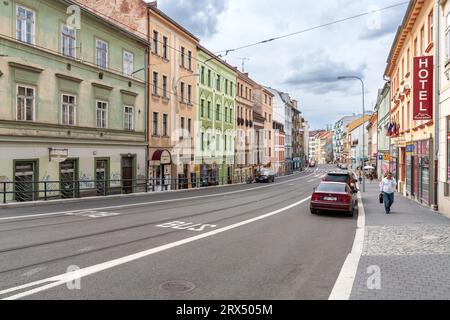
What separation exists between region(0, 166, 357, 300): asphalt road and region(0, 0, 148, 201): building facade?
5782 mm

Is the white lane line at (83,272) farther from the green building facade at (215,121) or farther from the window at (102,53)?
the green building facade at (215,121)

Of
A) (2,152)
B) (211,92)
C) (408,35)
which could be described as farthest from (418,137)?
(211,92)

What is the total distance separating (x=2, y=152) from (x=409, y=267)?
676 inches

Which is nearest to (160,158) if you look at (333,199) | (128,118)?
(128,118)

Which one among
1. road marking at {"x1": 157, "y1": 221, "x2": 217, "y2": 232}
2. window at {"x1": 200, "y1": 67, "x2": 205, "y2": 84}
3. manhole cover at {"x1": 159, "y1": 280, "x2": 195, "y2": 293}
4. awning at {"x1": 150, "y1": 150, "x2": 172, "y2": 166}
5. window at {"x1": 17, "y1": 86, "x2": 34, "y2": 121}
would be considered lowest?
road marking at {"x1": 157, "y1": 221, "x2": 217, "y2": 232}

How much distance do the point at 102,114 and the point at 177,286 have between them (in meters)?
20.5

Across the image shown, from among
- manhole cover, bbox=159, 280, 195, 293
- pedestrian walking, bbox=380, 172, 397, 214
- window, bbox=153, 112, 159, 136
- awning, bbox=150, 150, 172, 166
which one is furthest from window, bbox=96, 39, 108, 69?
manhole cover, bbox=159, 280, 195, 293

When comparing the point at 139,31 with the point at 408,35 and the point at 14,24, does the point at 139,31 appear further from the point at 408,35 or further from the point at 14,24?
the point at 408,35

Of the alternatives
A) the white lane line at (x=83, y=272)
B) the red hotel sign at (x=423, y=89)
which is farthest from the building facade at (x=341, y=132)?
the white lane line at (x=83, y=272)

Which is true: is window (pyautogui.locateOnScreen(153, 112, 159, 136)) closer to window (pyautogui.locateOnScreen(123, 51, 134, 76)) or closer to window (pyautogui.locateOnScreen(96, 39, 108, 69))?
window (pyautogui.locateOnScreen(123, 51, 134, 76))

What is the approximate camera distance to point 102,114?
24703 millimetres

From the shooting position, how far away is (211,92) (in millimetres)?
43156

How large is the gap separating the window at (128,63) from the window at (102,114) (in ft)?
11.3

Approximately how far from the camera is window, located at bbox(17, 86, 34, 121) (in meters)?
18.5
